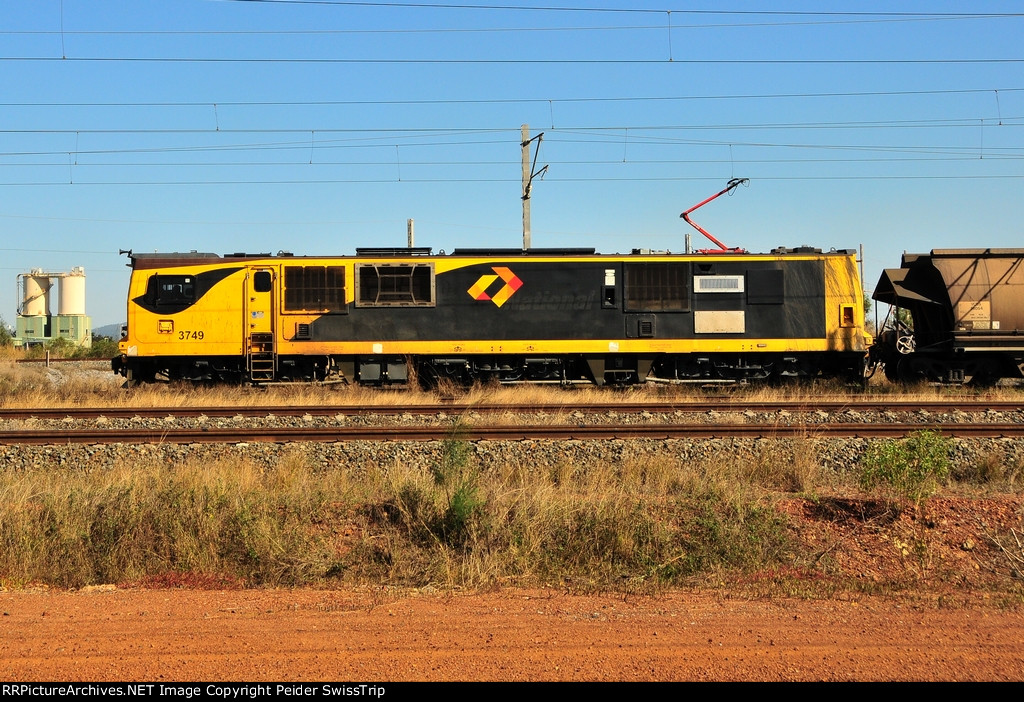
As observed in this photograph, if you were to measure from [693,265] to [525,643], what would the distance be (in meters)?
15.4

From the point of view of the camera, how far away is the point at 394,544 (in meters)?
7.76

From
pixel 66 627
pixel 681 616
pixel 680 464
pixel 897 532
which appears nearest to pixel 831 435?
pixel 680 464

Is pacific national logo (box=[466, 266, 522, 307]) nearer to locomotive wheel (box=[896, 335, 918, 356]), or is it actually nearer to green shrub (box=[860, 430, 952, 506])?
locomotive wheel (box=[896, 335, 918, 356])

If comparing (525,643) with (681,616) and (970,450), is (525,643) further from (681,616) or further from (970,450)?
(970,450)

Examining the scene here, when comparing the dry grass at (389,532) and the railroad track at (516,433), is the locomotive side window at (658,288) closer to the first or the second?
the railroad track at (516,433)

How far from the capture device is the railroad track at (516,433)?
12.2m

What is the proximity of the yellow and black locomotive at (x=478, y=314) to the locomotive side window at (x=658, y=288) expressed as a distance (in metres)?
0.03

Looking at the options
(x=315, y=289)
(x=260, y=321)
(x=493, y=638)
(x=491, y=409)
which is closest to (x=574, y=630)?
(x=493, y=638)

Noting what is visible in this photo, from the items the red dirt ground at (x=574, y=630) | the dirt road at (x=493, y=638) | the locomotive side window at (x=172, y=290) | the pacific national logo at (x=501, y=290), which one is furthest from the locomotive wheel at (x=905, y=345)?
the locomotive side window at (x=172, y=290)

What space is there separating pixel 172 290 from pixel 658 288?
38.4 ft

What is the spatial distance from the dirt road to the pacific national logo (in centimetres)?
1313

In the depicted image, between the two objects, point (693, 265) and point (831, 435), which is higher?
point (693, 265)

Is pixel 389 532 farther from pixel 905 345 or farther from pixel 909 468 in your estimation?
pixel 905 345

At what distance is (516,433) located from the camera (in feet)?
40.8
